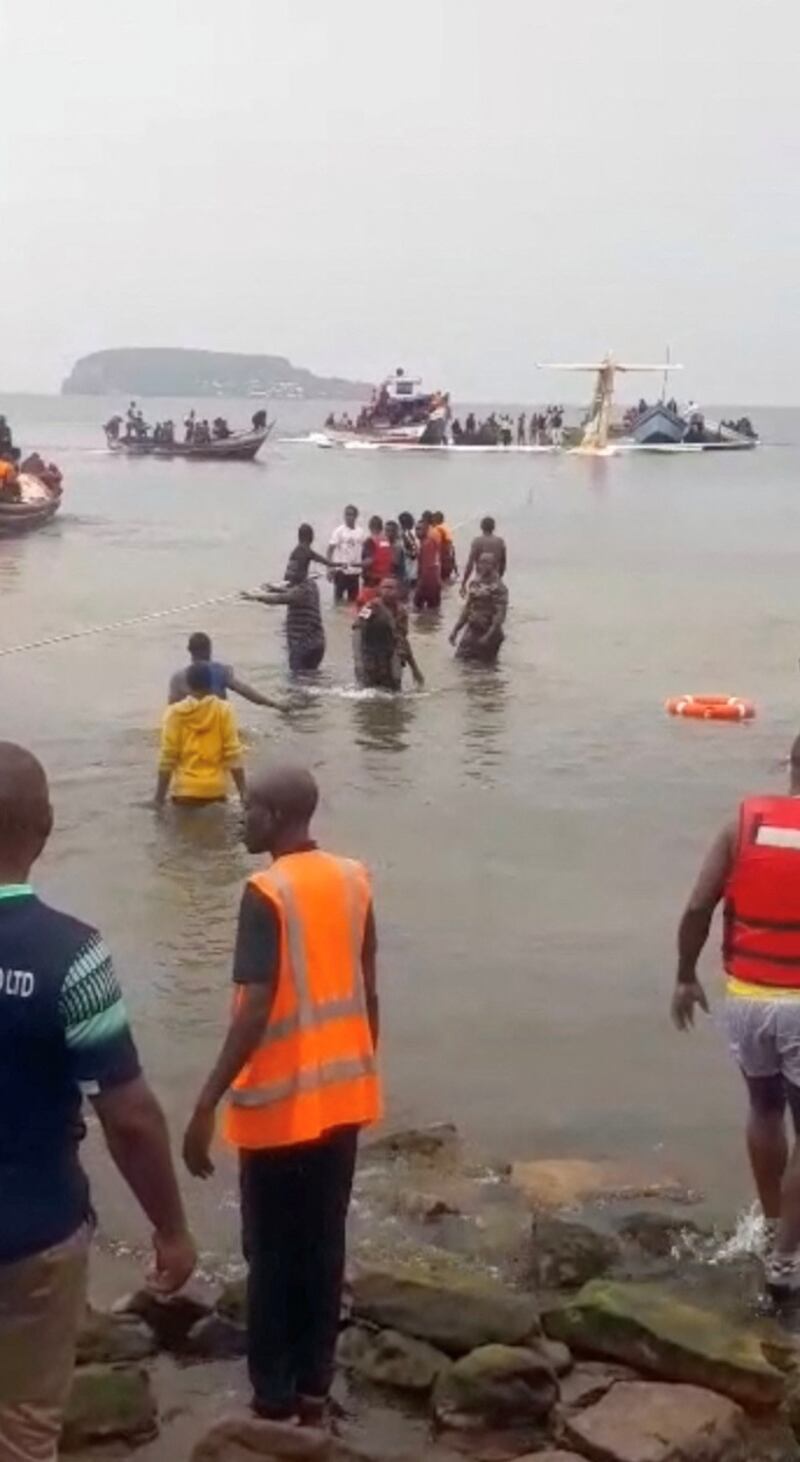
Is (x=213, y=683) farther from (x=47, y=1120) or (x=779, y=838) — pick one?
(x=47, y=1120)

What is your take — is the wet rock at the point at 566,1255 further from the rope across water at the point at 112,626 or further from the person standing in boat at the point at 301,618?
the rope across water at the point at 112,626

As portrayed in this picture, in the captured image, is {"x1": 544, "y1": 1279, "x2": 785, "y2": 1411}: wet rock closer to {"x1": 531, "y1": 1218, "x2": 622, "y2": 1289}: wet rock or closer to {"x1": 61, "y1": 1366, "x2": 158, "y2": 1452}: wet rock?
{"x1": 531, "y1": 1218, "x2": 622, "y2": 1289}: wet rock

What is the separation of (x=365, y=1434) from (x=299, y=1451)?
1.12ft

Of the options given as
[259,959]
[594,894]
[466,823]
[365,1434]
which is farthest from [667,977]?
[259,959]

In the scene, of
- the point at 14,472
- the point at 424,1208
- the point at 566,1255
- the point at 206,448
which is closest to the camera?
the point at 566,1255

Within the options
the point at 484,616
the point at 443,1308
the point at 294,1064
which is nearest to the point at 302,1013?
the point at 294,1064

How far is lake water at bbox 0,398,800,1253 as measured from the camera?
300 inches

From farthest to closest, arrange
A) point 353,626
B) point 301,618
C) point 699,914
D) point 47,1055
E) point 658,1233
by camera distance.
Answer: point 353,626 < point 301,618 < point 658,1233 < point 699,914 < point 47,1055

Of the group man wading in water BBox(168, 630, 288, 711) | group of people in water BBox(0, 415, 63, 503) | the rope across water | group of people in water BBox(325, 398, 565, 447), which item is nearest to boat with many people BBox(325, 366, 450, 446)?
group of people in water BBox(325, 398, 565, 447)

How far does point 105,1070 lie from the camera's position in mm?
3252

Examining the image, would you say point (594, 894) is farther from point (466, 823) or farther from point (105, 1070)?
point (105, 1070)

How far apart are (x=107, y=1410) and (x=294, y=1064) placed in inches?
43.1

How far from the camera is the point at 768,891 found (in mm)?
5477

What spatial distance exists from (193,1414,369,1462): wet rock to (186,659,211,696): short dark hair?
7.24m
